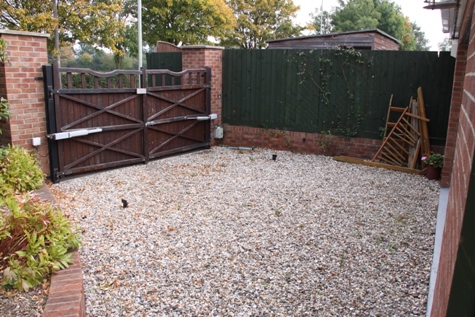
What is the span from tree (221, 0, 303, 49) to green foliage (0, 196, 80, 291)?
1064 inches

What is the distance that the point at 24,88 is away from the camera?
6.38 m

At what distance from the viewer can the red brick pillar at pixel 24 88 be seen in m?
6.18

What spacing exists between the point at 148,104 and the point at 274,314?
5.72 metres

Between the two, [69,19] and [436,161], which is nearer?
[436,161]

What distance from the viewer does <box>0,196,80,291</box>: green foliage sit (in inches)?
118

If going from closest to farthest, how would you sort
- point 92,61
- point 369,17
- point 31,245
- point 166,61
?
point 31,245 → point 166,61 → point 369,17 → point 92,61

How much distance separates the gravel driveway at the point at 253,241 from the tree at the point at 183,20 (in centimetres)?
1667

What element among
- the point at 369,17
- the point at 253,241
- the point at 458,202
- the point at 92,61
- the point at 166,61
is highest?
the point at 369,17

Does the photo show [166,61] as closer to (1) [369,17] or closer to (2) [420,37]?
(1) [369,17]

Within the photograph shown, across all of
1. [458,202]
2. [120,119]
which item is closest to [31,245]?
[458,202]

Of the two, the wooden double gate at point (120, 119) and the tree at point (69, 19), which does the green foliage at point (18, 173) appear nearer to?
the wooden double gate at point (120, 119)

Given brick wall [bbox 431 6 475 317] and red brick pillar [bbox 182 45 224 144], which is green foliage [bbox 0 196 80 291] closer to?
brick wall [bbox 431 6 475 317]

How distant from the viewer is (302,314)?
3375mm

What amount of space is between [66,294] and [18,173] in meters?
2.87
